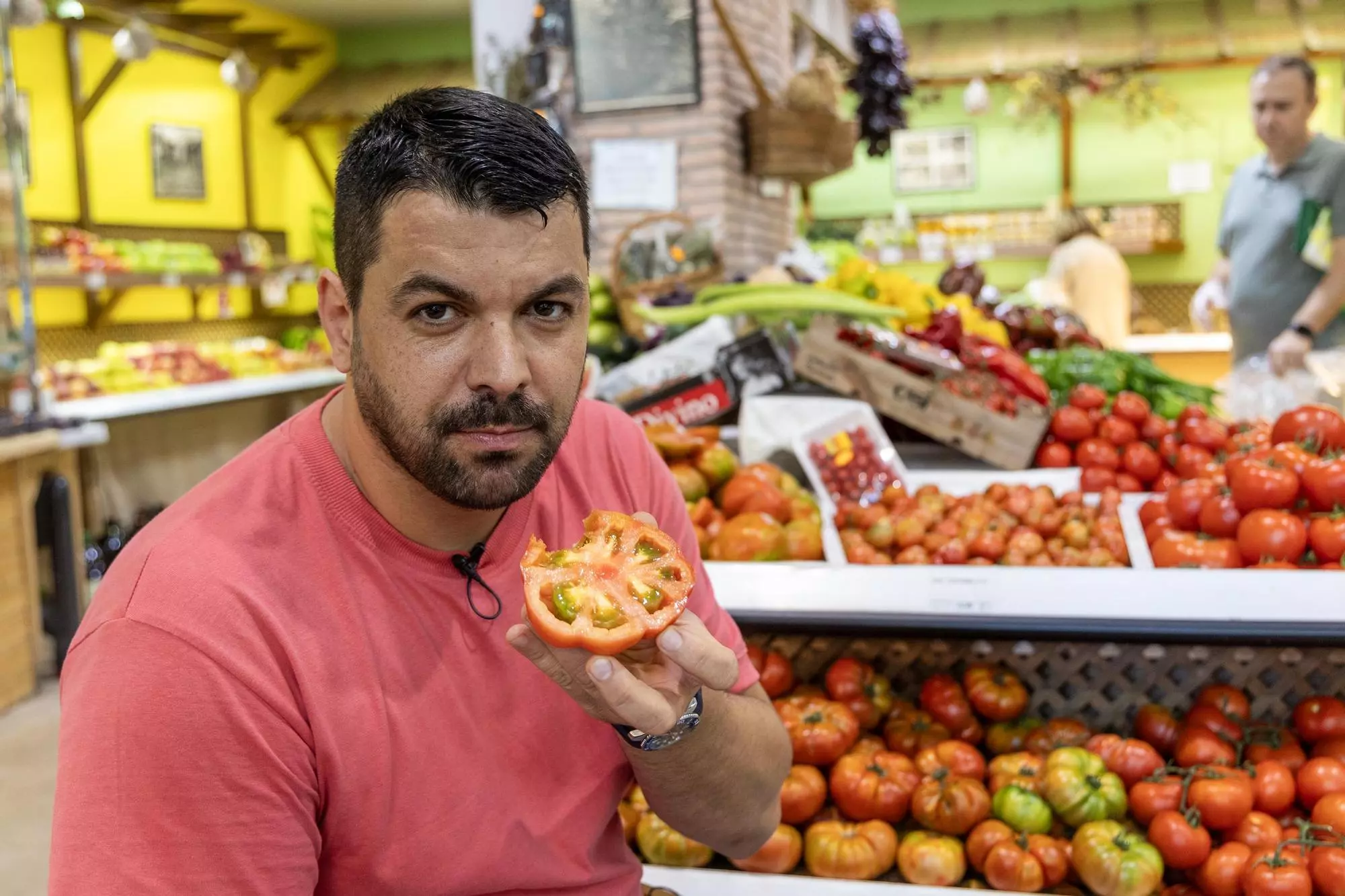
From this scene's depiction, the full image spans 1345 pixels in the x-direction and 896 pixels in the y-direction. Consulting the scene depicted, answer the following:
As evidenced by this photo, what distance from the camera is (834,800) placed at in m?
2.07

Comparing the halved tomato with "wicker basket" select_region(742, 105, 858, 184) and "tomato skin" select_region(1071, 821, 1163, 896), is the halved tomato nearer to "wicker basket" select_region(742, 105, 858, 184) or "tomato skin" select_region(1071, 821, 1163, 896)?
"tomato skin" select_region(1071, 821, 1163, 896)

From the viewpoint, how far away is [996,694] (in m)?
2.14

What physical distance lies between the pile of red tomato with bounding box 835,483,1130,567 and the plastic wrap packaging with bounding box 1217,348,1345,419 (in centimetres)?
150

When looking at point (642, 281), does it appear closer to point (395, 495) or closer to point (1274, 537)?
point (1274, 537)

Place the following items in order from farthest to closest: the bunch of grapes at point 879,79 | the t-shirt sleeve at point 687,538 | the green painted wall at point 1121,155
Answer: the green painted wall at point 1121,155, the bunch of grapes at point 879,79, the t-shirt sleeve at point 687,538

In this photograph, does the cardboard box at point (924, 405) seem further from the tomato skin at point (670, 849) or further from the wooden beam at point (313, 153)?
the wooden beam at point (313, 153)

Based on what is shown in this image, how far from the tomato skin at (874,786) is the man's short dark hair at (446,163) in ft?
3.96

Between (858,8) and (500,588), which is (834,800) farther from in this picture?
(858,8)

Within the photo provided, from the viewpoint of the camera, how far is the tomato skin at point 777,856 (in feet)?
6.40

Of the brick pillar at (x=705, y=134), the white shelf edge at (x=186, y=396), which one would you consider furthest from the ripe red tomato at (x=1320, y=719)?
the white shelf edge at (x=186, y=396)

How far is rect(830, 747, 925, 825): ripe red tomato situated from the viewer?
2002 millimetres

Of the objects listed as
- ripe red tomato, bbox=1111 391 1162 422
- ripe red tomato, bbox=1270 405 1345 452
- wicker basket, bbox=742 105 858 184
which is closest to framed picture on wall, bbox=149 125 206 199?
wicker basket, bbox=742 105 858 184

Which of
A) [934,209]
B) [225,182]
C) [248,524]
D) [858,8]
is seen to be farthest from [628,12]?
[934,209]

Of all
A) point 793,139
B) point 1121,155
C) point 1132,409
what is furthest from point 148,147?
point 1121,155
